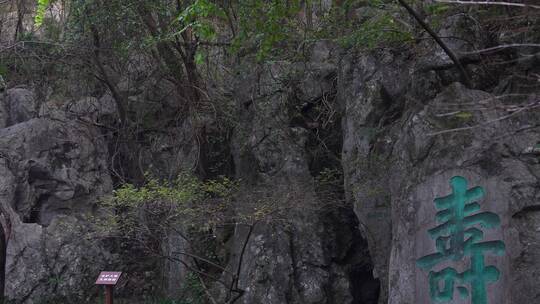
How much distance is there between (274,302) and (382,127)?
Result: 2.31 metres

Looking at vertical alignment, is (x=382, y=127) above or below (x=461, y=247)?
above

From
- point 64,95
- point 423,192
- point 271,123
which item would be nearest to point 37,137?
point 64,95

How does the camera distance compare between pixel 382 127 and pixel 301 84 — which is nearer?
pixel 382 127

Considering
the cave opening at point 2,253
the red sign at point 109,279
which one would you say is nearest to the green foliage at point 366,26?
the red sign at point 109,279

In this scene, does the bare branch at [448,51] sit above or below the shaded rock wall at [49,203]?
above

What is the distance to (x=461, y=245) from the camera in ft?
16.9

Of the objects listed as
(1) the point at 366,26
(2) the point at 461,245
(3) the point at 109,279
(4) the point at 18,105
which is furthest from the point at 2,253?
(2) the point at 461,245

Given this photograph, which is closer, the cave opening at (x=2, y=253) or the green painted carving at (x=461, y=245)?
the green painted carving at (x=461, y=245)

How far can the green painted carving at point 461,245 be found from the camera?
5.00 m

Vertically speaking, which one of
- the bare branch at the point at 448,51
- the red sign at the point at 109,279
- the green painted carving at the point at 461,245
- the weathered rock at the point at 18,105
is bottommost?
the red sign at the point at 109,279

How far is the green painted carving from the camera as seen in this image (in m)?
5.00

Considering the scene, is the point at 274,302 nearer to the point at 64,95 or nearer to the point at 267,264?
the point at 267,264

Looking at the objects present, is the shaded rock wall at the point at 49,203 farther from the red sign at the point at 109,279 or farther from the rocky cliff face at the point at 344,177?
the red sign at the point at 109,279

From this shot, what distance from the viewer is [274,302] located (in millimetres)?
7473
